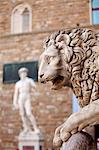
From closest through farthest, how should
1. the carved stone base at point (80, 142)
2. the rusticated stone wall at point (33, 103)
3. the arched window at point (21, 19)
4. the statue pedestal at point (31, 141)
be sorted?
the carved stone base at point (80, 142) → the statue pedestal at point (31, 141) → the rusticated stone wall at point (33, 103) → the arched window at point (21, 19)

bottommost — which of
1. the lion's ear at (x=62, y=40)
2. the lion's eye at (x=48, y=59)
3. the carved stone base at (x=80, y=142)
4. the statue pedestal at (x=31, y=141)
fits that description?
the statue pedestal at (x=31, y=141)

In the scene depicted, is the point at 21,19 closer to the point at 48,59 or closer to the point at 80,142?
the point at 48,59

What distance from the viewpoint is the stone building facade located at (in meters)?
6.51

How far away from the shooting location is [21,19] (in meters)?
7.71

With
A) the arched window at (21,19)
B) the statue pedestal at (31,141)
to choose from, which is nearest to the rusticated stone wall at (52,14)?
the arched window at (21,19)

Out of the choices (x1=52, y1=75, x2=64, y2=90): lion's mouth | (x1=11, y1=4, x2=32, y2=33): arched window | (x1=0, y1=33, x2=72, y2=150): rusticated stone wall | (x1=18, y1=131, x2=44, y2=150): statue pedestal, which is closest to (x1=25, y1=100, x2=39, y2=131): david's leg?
(x1=18, y1=131, x2=44, y2=150): statue pedestal

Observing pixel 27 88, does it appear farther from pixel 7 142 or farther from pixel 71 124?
pixel 71 124

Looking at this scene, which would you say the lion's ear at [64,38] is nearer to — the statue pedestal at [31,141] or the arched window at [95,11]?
the statue pedestal at [31,141]

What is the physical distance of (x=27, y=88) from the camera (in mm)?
5652

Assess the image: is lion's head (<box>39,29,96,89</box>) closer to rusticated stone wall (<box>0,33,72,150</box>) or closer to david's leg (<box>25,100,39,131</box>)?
david's leg (<box>25,100,39,131</box>)

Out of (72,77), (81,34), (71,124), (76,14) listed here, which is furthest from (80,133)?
(76,14)

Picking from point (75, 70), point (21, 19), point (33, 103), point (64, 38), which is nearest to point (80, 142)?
point (75, 70)

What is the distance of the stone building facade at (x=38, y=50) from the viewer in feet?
21.4

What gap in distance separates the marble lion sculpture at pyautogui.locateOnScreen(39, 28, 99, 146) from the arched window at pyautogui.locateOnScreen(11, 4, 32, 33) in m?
6.84
